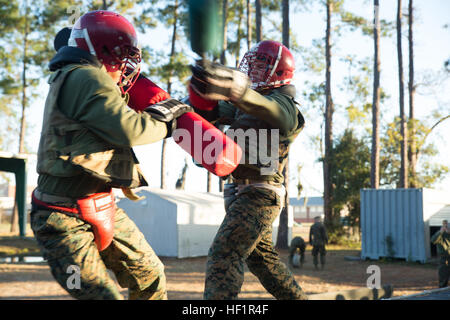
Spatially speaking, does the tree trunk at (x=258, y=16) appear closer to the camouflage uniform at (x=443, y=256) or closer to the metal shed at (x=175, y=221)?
the metal shed at (x=175, y=221)

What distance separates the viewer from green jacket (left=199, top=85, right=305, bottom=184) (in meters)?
2.62

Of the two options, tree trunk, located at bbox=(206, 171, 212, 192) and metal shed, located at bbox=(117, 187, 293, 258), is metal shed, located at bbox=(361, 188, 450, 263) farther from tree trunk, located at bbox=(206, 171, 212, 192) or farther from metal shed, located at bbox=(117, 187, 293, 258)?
tree trunk, located at bbox=(206, 171, 212, 192)

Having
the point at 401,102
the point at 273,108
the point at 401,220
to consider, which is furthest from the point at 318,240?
the point at 273,108

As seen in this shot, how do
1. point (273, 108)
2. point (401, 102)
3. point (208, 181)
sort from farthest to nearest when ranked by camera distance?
point (208, 181), point (401, 102), point (273, 108)

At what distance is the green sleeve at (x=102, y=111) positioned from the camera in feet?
6.84

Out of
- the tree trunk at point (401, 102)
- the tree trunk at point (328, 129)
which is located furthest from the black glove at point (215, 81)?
the tree trunk at point (328, 129)

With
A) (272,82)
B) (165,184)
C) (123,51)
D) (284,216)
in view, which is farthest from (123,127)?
(165,184)

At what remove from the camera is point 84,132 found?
7.21 ft

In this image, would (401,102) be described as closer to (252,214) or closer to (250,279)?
(250,279)

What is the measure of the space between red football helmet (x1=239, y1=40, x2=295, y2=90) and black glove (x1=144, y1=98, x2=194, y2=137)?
36.6 inches

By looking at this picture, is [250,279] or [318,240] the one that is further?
[318,240]

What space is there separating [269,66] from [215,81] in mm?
1151

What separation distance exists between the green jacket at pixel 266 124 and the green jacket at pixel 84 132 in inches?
27.3

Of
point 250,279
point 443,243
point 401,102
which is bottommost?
point 250,279
